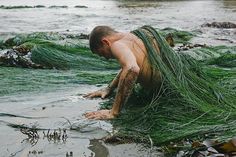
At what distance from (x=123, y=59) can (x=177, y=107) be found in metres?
0.67

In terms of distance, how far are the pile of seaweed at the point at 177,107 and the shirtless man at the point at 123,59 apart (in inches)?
3.5

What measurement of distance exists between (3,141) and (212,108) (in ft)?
6.22

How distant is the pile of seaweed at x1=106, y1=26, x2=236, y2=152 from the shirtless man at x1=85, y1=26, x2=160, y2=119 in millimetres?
90

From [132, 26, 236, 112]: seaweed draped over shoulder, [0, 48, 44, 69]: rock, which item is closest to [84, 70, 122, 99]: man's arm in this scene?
[132, 26, 236, 112]: seaweed draped over shoulder

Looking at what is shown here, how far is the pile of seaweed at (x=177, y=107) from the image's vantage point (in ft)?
12.1

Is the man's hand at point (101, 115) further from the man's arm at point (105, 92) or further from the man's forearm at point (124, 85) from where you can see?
the man's arm at point (105, 92)

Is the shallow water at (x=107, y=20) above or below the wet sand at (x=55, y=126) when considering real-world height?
below

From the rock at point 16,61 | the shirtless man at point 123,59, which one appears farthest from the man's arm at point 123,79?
the rock at point 16,61

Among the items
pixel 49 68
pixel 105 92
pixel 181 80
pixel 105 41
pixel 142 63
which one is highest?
pixel 105 41

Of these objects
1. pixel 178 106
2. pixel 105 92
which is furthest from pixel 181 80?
A: pixel 105 92

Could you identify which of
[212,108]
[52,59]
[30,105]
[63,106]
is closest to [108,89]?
[63,106]

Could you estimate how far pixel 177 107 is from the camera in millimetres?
4195

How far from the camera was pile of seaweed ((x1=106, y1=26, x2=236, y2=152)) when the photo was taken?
3.70 meters

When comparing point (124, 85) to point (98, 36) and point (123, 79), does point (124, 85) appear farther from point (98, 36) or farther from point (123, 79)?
point (98, 36)
